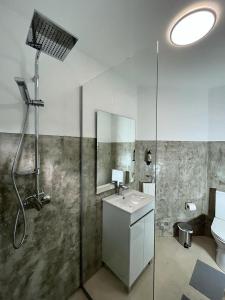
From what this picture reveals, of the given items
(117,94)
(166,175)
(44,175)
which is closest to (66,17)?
(117,94)

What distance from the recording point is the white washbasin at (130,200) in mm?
1545

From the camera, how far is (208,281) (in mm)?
1626

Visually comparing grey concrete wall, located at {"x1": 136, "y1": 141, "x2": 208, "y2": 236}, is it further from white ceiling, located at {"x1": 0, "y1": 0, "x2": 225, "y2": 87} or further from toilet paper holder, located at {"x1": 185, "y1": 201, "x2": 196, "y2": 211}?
white ceiling, located at {"x1": 0, "y1": 0, "x2": 225, "y2": 87}

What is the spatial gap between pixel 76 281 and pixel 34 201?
3.51 feet

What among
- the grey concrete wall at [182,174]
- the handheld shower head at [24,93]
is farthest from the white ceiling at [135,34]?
the grey concrete wall at [182,174]

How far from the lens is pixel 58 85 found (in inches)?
52.8

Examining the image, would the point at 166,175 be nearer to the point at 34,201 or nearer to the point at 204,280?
the point at 204,280

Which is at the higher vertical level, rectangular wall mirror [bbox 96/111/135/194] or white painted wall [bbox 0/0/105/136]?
white painted wall [bbox 0/0/105/136]

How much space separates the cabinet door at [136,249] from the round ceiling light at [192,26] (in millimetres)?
1803

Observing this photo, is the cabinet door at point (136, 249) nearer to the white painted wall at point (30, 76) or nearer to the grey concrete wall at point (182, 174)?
the grey concrete wall at point (182, 174)

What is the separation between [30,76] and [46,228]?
1.28 meters

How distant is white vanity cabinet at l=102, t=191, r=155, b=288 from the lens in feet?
4.77

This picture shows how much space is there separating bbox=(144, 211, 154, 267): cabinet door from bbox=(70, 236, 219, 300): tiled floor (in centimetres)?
15

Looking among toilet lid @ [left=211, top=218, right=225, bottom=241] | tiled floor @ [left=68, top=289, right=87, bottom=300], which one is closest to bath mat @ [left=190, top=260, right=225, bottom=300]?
toilet lid @ [left=211, top=218, right=225, bottom=241]
